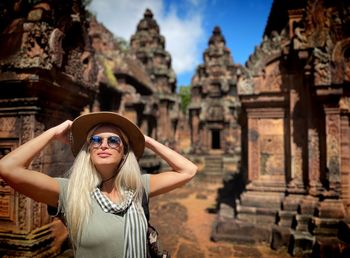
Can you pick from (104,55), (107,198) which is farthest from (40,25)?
(104,55)

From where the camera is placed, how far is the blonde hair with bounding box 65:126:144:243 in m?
1.65

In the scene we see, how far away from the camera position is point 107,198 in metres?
1.74

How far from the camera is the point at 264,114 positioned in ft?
21.5

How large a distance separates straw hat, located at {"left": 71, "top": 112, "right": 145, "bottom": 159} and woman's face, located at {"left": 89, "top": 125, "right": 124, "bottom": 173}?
0.34 feet

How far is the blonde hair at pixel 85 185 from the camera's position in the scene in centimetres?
165

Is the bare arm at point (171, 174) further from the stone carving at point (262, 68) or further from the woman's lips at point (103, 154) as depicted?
the stone carving at point (262, 68)

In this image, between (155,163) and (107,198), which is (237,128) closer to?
(155,163)

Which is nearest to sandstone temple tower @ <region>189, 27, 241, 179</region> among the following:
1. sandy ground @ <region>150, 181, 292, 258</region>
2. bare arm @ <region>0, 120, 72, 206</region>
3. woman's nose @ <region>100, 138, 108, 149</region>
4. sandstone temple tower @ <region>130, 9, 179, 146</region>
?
sandstone temple tower @ <region>130, 9, 179, 146</region>

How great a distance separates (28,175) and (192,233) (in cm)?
528

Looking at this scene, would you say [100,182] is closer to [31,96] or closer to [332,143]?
[31,96]

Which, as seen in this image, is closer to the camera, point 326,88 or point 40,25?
point 40,25

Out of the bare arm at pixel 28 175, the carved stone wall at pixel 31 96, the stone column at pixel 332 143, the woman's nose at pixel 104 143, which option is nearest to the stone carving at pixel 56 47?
the carved stone wall at pixel 31 96

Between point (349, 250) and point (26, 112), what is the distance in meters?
5.33

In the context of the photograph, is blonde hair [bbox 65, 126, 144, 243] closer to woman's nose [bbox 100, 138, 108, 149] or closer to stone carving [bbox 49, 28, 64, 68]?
woman's nose [bbox 100, 138, 108, 149]
